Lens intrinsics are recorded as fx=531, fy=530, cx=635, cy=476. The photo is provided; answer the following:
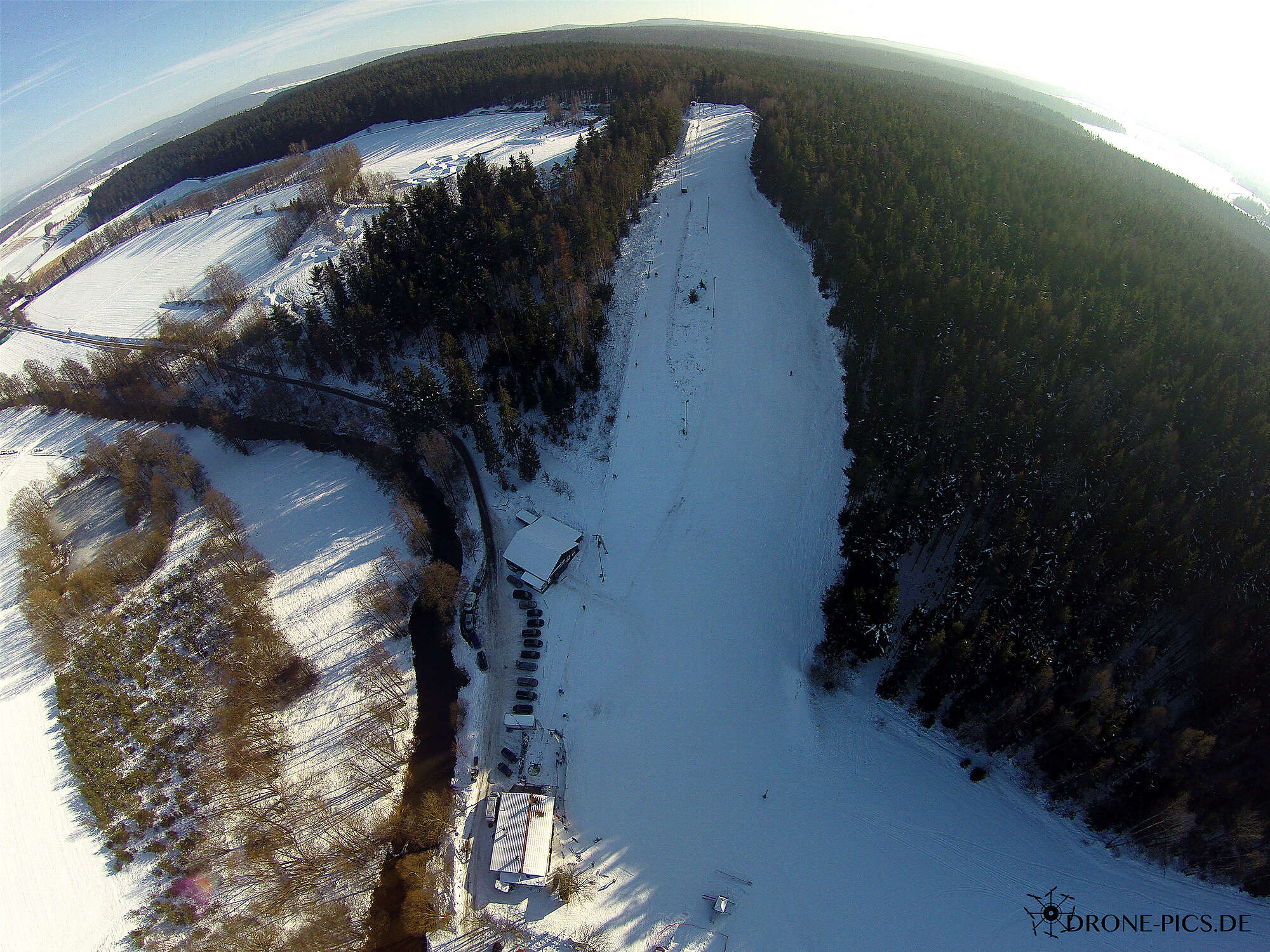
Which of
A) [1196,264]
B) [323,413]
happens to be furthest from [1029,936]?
[323,413]

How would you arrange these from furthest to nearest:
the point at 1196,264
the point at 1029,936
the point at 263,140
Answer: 1. the point at 263,140
2. the point at 1196,264
3. the point at 1029,936

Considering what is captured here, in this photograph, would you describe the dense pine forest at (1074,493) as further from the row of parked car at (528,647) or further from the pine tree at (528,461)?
the pine tree at (528,461)

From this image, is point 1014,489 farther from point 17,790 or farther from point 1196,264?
point 17,790

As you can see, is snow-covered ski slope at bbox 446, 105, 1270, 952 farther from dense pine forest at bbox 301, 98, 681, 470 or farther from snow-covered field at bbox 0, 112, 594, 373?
snow-covered field at bbox 0, 112, 594, 373

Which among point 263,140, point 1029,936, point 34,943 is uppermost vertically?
point 263,140
